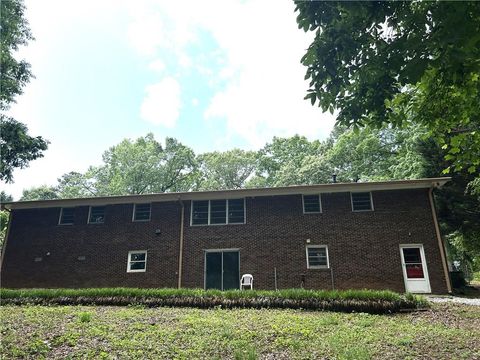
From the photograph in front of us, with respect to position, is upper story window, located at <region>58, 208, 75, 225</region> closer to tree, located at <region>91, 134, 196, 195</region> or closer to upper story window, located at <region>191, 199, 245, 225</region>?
upper story window, located at <region>191, 199, 245, 225</region>

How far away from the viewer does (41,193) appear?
41.1 m

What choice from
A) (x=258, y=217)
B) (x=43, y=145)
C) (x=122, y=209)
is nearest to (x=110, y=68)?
(x=43, y=145)

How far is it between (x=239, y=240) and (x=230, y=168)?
23.3 m

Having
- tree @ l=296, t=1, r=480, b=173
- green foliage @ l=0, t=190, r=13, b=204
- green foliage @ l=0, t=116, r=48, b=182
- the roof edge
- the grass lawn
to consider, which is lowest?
the grass lawn

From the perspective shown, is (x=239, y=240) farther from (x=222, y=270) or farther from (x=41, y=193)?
(x=41, y=193)

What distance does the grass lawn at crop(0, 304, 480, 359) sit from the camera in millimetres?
5879

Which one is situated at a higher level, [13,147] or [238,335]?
[13,147]

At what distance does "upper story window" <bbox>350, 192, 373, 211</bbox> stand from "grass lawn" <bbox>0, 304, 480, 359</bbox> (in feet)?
19.9

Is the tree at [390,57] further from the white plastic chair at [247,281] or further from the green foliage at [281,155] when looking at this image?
the green foliage at [281,155]

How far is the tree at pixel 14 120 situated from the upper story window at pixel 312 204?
413 inches

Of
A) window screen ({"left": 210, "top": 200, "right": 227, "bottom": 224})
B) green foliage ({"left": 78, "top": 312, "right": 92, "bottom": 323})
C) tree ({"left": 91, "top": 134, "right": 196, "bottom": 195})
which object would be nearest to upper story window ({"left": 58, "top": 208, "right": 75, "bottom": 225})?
window screen ({"left": 210, "top": 200, "right": 227, "bottom": 224})

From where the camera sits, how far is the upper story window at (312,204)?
1508cm

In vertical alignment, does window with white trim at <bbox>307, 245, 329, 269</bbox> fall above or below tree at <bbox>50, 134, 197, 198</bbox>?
below

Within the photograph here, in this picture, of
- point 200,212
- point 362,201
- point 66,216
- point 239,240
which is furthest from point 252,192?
point 66,216
